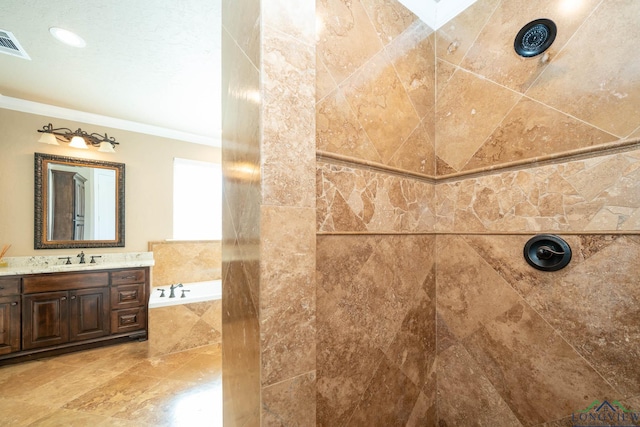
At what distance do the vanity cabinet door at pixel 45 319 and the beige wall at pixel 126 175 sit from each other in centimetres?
68

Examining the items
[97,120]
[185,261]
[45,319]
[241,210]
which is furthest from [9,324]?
[241,210]

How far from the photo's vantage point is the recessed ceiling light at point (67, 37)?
1.89 metres

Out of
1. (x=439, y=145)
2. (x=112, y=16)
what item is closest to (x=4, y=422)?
(x=112, y=16)

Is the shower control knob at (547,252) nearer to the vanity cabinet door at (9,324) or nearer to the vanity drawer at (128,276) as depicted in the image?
the vanity drawer at (128,276)

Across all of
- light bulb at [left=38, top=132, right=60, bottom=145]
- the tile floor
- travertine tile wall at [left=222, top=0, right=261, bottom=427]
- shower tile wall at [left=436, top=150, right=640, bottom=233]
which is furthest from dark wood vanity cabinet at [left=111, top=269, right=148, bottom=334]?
shower tile wall at [left=436, top=150, right=640, bottom=233]

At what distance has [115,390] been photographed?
223 centimetres

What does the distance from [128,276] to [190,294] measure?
0.79 metres

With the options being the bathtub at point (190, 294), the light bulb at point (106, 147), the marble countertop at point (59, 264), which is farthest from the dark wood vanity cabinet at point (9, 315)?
the light bulb at point (106, 147)

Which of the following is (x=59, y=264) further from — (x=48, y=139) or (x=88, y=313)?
(x=48, y=139)

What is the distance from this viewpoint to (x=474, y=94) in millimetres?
1297

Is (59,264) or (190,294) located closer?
(59,264)

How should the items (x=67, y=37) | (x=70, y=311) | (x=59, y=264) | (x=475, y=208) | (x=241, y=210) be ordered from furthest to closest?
(x=59, y=264), (x=70, y=311), (x=67, y=37), (x=475, y=208), (x=241, y=210)

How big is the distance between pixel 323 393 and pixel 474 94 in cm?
154

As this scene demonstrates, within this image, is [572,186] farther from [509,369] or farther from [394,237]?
[509,369]
